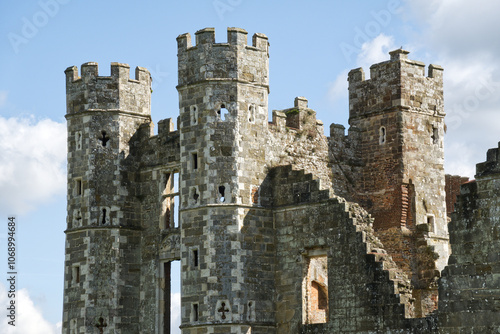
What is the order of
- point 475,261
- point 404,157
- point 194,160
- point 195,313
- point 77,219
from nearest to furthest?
point 475,261
point 195,313
point 194,160
point 404,157
point 77,219

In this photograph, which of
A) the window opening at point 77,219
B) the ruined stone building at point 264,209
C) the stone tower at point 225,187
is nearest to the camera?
the ruined stone building at point 264,209

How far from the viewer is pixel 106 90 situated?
158 feet

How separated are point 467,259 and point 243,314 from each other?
8.19m

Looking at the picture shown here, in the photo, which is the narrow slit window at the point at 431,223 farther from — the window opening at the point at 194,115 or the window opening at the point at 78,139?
the window opening at the point at 78,139

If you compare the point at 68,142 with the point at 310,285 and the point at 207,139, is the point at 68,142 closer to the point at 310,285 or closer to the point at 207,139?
the point at 207,139

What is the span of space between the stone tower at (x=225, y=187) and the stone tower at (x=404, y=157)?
5.32 m

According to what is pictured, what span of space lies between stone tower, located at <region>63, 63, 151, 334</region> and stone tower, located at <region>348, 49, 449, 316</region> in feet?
27.4

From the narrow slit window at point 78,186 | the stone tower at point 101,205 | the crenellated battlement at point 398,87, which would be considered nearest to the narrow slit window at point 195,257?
the stone tower at point 101,205

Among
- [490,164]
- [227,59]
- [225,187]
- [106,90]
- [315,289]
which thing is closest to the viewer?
[490,164]

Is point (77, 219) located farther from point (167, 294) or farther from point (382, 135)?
point (382, 135)

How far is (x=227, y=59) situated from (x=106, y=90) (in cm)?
661

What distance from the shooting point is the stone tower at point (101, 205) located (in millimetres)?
46719

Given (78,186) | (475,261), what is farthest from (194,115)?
(475,261)

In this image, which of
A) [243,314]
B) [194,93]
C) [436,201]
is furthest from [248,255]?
[436,201]
